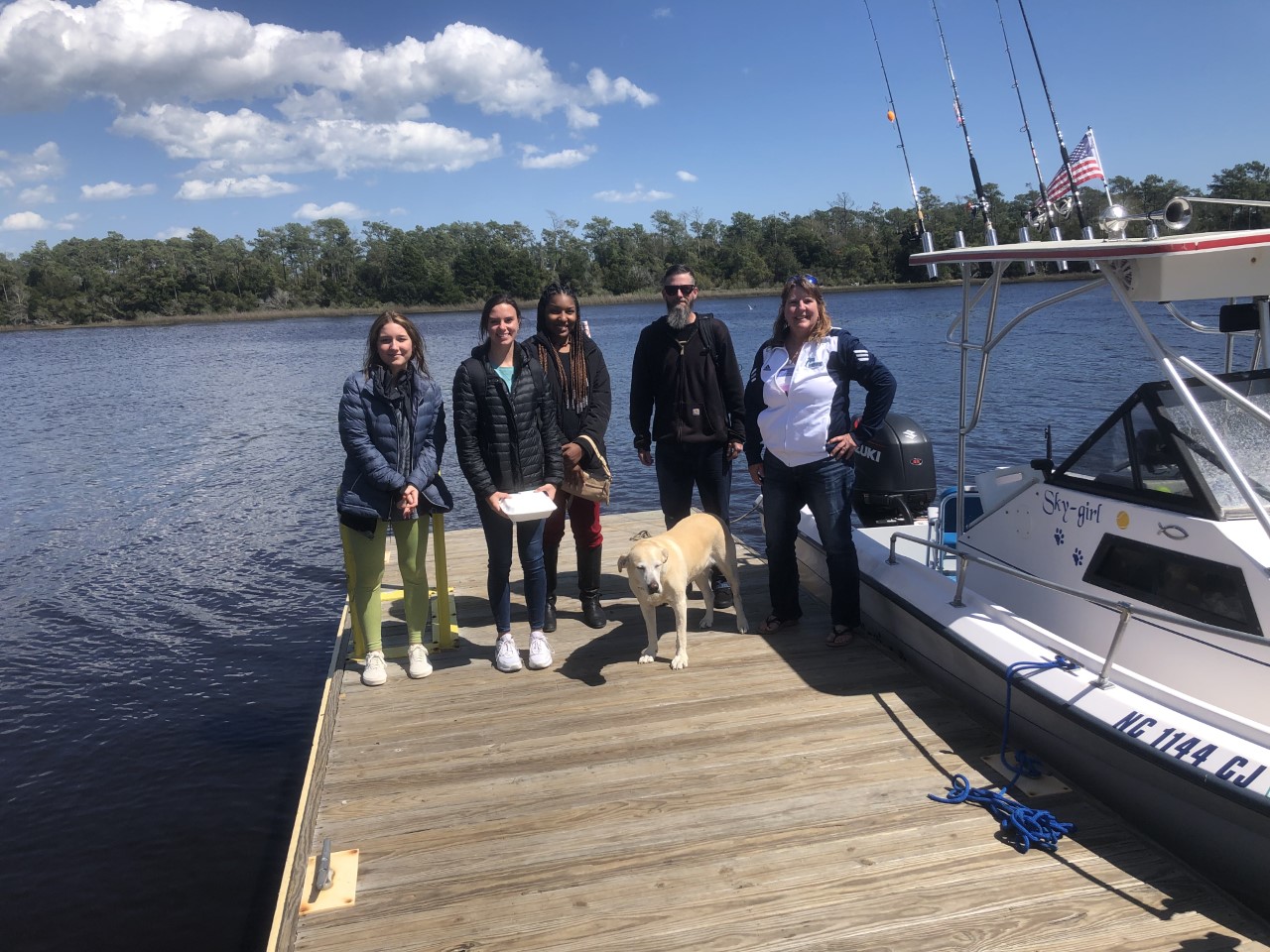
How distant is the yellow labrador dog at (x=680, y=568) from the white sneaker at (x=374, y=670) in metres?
1.56

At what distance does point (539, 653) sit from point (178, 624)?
6.25 metres

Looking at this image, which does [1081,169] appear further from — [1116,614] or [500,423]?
[500,423]

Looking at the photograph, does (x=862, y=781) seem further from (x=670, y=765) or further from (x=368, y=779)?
(x=368, y=779)

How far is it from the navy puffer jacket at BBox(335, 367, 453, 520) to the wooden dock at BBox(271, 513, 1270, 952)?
1.17 meters

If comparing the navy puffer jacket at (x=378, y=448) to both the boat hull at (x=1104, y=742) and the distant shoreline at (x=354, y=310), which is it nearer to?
the boat hull at (x=1104, y=742)

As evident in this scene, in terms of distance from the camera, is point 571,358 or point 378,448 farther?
point 571,358

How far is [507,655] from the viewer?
529cm

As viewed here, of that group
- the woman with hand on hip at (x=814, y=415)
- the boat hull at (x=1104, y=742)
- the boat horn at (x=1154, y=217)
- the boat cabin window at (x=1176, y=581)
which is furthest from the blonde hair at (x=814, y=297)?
the boat cabin window at (x=1176, y=581)

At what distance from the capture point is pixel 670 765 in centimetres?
418

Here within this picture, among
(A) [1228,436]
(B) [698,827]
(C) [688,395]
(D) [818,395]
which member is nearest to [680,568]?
(C) [688,395]

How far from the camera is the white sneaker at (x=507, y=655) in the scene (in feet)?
17.4

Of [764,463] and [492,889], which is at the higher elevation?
[764,463]

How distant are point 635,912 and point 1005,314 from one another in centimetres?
4586

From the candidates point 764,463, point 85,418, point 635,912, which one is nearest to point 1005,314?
point 85,418
